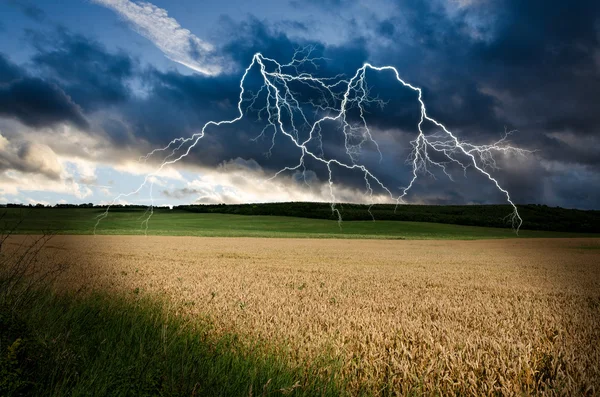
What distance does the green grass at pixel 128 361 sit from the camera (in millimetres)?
3637

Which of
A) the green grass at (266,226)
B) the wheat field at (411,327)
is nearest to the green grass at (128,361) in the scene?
the wheat field at (411,327)

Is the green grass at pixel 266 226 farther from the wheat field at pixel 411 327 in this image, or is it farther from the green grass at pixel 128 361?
the green grass at pixel 128 361

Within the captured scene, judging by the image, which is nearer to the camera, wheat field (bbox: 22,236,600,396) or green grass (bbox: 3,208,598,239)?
wheat field (bbox: 22,236,600,396)

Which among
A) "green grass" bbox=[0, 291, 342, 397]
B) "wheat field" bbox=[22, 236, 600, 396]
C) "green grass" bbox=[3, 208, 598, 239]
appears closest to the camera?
"green grass" bbox=[0, 291, 342, 397]

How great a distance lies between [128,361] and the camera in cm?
455

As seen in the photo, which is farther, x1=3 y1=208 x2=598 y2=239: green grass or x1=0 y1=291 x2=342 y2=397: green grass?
x1=3 y1=208 x2=598 y2=239: green grass

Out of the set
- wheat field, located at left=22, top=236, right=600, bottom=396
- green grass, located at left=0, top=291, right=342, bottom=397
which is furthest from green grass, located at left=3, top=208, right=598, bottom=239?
green grass, located at left=0, top=291, right=342, bottom=397

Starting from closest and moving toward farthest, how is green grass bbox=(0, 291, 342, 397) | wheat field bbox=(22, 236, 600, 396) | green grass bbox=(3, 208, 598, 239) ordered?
green grass bbox=(0, 291, 342, 397) → wheat field bbox=(22, 236, 600, 396) → green grass bbox=(3, 208, 598, 239)

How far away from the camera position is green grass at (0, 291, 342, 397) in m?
3.64

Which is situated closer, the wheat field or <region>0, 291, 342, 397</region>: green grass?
<region>0, 291, 342, 397</region>: green grass

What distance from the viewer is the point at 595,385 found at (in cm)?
468

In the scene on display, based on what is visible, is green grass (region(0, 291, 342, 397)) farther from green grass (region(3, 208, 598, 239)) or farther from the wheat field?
green grass (region(3, 208, 598, 239))

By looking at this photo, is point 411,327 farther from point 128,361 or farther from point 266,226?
point 266,226

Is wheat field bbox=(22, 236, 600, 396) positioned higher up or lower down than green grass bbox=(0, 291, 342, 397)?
lower down
